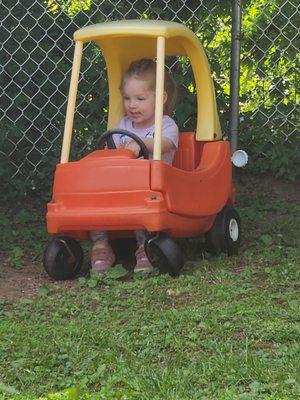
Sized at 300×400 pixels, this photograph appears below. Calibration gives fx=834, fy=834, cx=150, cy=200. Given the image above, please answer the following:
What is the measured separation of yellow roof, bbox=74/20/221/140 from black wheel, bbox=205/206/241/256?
0.44 m

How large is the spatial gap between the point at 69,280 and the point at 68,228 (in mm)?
258

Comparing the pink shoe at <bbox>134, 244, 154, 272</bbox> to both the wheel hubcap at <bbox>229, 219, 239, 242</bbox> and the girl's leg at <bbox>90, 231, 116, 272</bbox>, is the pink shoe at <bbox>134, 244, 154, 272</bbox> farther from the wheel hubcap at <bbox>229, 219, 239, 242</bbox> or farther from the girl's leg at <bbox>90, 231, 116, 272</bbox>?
the wheel hubcap at <bbox>229, 219, 239, 242</bbox>

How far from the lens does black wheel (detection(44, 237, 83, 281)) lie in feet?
13.3

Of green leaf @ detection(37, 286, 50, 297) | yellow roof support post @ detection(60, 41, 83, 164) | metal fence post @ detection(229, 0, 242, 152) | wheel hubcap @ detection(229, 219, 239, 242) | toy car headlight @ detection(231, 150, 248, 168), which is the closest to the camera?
green leaf @ detection(37, 286, 50, 297)

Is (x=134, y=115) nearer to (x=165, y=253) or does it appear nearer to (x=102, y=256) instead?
(x=102, y=256)

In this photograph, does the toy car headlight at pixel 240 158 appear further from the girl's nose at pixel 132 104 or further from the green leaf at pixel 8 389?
the green leaf at pixel 8 389

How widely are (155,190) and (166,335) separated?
1.04 m

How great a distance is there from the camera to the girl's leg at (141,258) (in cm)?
404

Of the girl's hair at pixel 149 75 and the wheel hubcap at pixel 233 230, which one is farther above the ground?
the girl's hair at pixel 149 75

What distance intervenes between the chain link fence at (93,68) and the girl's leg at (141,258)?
1.46m

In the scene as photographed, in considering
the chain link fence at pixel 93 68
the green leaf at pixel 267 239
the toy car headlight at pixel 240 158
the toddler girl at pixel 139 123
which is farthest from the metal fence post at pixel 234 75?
the green leaf at pixel 267 239

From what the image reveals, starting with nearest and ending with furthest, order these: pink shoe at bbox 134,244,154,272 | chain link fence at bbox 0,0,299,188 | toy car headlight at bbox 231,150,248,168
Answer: pink shoe at bbox 134,244,154,272, toy car headlight at bbox 231,150,248,168, chain link fence at bbox 0,0,299,188

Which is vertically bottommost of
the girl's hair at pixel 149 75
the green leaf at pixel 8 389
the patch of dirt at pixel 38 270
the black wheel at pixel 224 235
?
the patch of dirt at pixel 38 270

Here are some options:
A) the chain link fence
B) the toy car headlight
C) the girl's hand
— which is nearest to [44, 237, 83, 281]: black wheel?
the girl's hand
